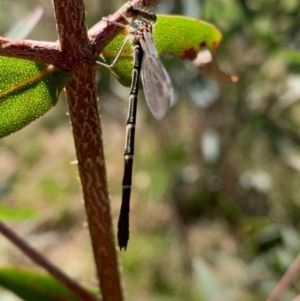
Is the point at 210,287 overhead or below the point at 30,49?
below

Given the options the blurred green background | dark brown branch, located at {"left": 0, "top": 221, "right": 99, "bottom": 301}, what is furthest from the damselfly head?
the blurred green background

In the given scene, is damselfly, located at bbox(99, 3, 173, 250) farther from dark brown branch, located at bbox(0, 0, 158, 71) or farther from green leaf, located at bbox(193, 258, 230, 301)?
green leaf, located at bbox(193, 258, 230, 301)


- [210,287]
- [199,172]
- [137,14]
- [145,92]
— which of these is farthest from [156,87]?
[199,172]

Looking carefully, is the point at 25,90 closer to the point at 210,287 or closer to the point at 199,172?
the point at 210,287

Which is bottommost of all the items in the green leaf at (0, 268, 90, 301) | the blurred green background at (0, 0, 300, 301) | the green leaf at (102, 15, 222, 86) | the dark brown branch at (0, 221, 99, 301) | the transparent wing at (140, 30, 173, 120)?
the blurred green background at (0, 0, 300, 301)

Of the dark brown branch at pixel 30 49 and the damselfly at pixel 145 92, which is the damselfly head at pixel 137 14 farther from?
the dark brown branch at pixel 30 49

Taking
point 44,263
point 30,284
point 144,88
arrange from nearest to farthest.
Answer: point 44,263 → point 30,284 → point 144,88

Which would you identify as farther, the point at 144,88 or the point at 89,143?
the point at 144,88
